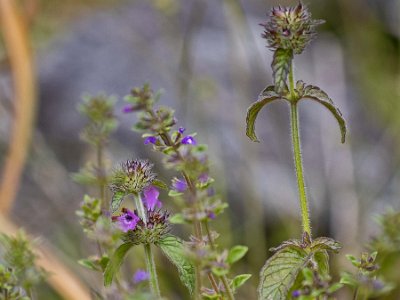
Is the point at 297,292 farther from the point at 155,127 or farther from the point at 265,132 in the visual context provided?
the point at 265,132

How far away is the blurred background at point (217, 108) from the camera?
2.02m

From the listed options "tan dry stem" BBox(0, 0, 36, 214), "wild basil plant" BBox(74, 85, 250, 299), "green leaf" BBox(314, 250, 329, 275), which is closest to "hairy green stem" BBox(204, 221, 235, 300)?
"wild basil plant" BBox(74, 85, 250, 299)

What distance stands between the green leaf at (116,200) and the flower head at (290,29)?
0.20 m

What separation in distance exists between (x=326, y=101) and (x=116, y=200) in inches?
8.6

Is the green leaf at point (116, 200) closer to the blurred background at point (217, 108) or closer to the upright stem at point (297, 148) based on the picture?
the upright stem at point (297, 148)

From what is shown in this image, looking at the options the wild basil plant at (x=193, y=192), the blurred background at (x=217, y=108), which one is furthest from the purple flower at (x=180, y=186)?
the blurred background at (x=217, y=108)

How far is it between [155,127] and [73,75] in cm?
214

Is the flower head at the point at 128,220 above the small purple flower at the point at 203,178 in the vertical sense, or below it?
below

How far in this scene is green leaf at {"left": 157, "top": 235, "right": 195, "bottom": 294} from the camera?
0.73m

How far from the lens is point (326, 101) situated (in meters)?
0.74

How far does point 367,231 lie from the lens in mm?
2041

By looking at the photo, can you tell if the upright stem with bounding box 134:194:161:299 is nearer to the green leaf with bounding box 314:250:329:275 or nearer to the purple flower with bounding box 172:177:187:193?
the purple flower with bounding box 172:177:187:193

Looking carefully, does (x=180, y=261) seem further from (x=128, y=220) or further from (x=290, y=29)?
(x=290, y=29)

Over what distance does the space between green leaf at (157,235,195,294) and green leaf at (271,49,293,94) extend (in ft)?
0.57
